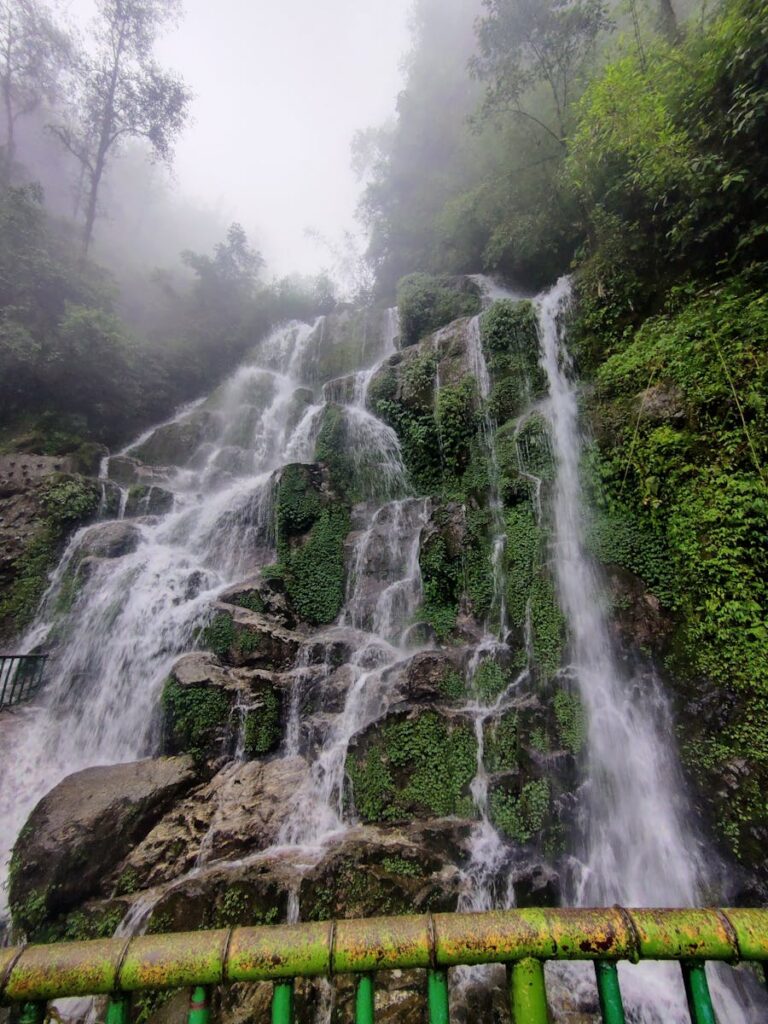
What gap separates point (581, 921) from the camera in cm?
114

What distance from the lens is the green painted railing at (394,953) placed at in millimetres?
1082

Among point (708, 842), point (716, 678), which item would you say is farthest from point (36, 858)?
point (716, 678)

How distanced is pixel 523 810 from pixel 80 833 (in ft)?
16.9

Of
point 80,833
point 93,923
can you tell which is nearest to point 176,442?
point 80,833

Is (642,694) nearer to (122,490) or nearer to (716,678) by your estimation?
(716,678)

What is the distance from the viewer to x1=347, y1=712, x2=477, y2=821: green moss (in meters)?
5.48

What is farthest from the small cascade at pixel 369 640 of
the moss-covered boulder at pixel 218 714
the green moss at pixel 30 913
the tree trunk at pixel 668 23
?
the tree trunk at pixel 668 23

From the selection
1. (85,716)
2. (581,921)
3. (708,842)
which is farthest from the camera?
(85,716)

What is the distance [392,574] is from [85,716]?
19.0ft

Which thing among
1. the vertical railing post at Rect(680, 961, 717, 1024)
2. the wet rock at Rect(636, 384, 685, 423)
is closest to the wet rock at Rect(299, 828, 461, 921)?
the vertical railing post at Rect(680, 961, 717, 1024)

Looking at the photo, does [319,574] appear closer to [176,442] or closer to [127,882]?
[127,882]

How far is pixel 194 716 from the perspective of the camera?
6.63 m

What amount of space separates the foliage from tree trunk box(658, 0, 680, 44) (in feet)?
21.1

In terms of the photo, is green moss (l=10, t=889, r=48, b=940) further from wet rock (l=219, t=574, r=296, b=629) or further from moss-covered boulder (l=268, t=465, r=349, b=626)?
moss-covered boulder (l=268, t=465, r=349, b=626)
